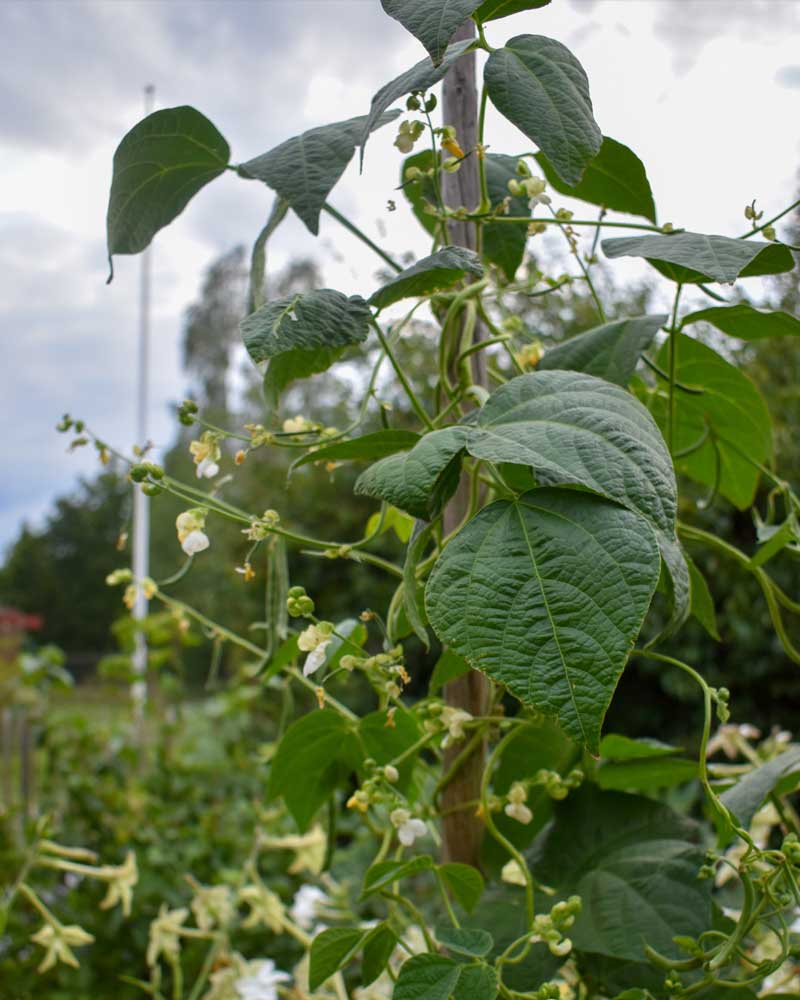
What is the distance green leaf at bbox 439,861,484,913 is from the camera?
1.82ft

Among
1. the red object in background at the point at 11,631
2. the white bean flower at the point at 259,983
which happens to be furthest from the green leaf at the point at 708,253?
the red object in background at the point at 11,631

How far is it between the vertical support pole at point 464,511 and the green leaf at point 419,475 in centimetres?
21

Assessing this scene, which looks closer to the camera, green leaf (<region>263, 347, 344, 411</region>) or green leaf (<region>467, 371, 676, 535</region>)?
green leaf (<region>467, 371, 676, 535</region>)

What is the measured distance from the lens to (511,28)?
21.9 inches

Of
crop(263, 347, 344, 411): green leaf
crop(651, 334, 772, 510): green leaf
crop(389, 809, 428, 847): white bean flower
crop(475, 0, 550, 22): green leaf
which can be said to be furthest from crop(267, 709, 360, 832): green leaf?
crop(475, 0, 550, 22): green leaf

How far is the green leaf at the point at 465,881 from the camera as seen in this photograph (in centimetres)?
56

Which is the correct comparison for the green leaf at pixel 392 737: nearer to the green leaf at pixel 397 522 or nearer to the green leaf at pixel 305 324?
the green leaf at pixel 397 522

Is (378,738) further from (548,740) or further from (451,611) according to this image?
(451,611)

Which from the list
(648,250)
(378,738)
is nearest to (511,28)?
(648,250)

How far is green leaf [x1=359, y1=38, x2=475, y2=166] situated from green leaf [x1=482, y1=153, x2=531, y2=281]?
194 millimetres

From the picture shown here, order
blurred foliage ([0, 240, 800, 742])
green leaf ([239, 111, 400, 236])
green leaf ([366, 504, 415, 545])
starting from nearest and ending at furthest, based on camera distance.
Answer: green leaf ([239, 111, 400, 236]) → green leaf ([366, 504, 415, 545]) → blurred foliage ([0, 240, 800, 742])

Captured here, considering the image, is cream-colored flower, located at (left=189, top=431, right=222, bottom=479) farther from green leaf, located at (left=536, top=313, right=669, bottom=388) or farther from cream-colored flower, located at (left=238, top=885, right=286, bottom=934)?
cream-colored flower, located at (left=238, top=885, right=286, bottom=934)

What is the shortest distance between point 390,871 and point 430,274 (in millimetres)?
349

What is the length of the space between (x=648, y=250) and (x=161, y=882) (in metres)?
1.54
